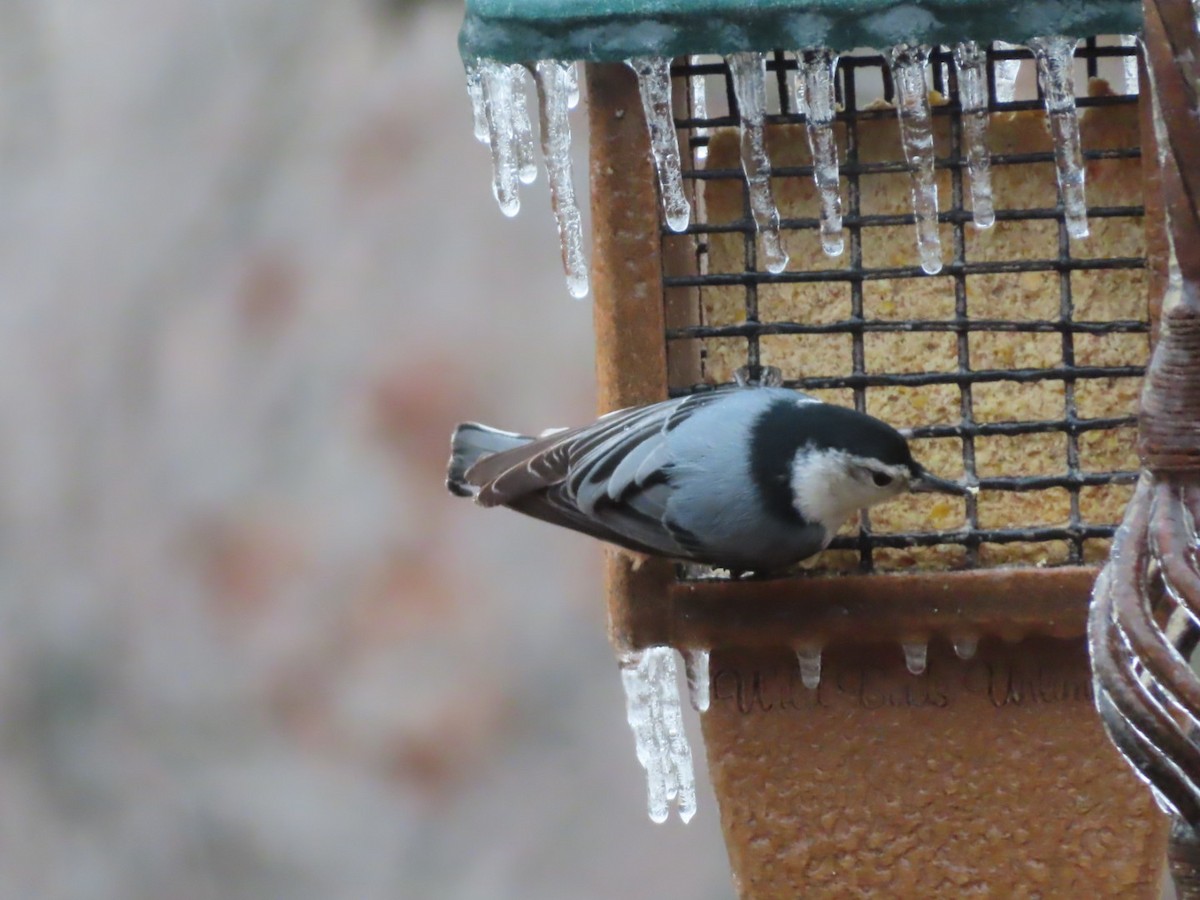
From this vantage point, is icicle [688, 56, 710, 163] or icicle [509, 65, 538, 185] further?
icicle [688, 56, 710, 163]

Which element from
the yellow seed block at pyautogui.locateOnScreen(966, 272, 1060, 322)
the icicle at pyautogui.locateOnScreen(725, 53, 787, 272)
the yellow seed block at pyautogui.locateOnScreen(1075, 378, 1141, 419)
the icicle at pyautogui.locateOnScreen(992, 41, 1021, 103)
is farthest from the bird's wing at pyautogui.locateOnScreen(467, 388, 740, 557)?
the icicle at pyautogui.locateOnScreen(992, 41, 1021, 103)

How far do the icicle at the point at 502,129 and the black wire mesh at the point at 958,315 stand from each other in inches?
8.3

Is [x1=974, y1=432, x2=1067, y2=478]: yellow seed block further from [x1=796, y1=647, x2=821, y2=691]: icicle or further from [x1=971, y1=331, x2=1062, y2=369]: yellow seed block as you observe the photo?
[x1=796, y1=647, x2=821, y2=691]: icicle

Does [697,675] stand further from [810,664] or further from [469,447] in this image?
[469,447]

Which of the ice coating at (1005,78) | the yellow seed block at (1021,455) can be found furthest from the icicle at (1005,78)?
the yellow seed block at (1021,455)

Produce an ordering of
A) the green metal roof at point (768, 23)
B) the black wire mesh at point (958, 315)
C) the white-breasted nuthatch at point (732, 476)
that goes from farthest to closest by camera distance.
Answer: the black wire mesh at point (958, 315), the white-breasted nuthatch at point (732, 476), the green metal roof at point (768, 23)

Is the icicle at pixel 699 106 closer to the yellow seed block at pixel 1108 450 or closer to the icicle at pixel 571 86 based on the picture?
the icicle at pixel 571 86

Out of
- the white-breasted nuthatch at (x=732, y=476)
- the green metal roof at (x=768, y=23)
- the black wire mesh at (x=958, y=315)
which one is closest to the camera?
the green metal roof at (x=768, y=23)

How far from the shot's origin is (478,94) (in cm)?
176

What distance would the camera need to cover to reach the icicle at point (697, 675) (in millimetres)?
1825

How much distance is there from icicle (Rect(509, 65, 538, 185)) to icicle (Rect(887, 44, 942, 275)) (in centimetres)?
39

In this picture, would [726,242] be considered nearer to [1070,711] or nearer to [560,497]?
[560,497]

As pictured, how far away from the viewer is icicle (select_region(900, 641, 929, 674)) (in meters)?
1.81

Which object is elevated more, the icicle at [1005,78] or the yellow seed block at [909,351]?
the icicle at [1005,78]
